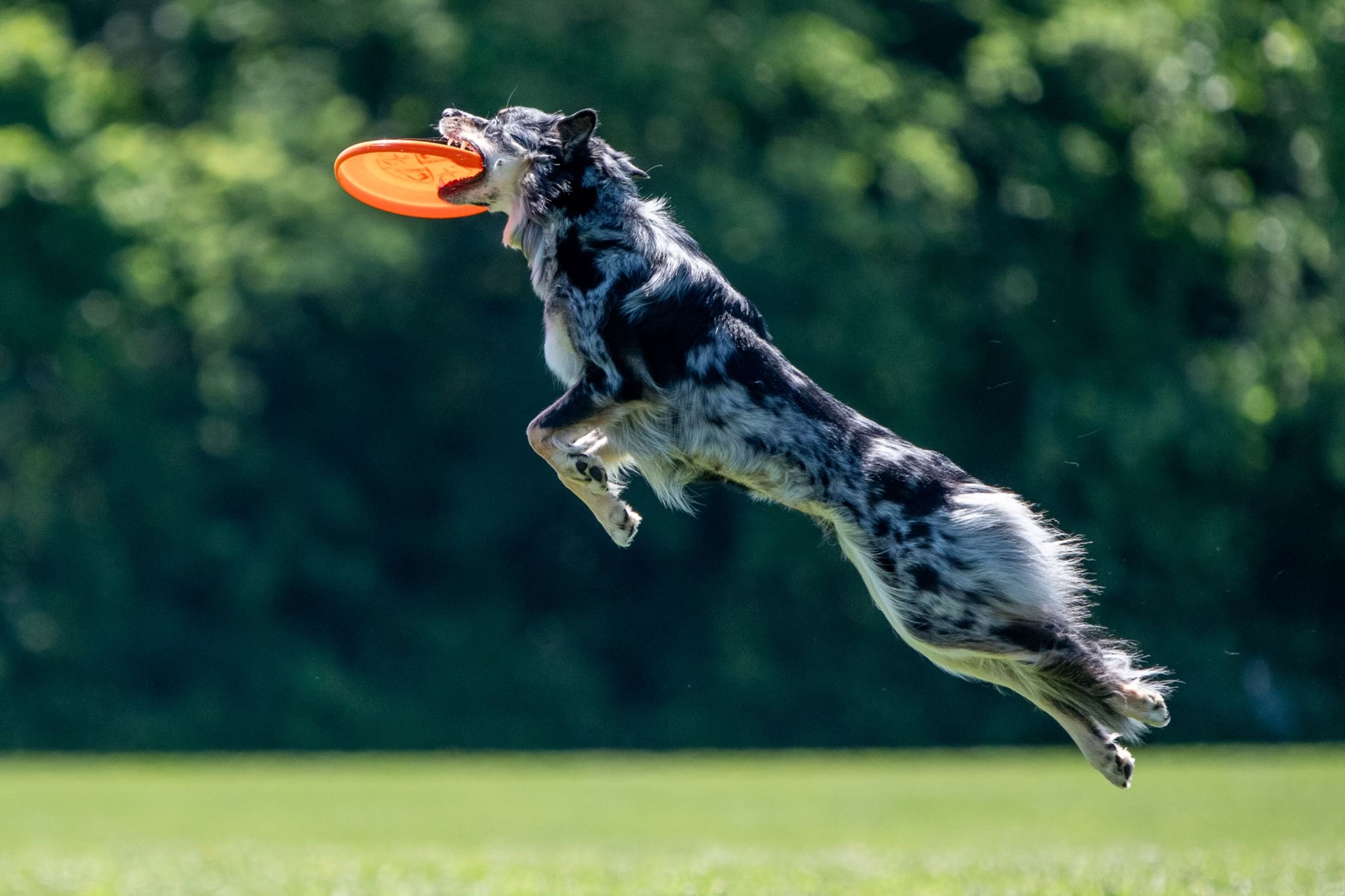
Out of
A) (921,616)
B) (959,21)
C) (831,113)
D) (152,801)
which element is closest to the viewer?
(921,616)

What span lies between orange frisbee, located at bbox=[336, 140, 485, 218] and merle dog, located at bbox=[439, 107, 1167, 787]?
282mm

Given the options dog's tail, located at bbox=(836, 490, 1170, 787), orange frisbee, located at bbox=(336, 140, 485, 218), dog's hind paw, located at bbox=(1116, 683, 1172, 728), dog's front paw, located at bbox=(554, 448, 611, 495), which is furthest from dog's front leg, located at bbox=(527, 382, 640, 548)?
dog's hind paw, located at bbox=(1116, 683, 1172, 728)

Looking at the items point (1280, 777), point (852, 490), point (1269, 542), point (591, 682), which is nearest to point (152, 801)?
point (591, 682)

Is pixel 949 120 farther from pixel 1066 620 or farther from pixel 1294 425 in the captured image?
pixel 1066 620

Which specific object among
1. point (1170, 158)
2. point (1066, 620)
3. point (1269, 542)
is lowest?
point (1269, 542)

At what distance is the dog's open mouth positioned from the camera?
24.2 feet

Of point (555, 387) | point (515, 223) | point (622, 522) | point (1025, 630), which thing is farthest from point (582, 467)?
point (555, 387)

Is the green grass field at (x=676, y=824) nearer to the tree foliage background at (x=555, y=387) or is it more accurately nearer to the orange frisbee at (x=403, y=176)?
the tree foliage background at (x=555, y=387)

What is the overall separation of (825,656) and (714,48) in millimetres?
9305

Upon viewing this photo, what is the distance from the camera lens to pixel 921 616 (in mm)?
6836

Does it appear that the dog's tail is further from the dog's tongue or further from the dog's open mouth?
the dog's open mouth

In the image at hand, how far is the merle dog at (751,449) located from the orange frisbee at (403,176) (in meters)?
0.28

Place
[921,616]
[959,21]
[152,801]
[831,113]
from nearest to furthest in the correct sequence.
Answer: [921,616] → [152,801] → [831,113] → [959,21]

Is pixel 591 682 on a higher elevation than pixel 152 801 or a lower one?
lower
